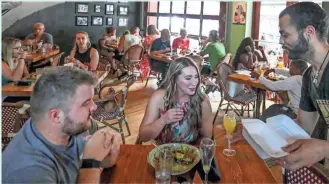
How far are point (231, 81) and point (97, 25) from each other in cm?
522

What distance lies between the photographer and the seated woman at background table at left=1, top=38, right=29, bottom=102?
9.95 ft

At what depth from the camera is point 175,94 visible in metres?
1.90

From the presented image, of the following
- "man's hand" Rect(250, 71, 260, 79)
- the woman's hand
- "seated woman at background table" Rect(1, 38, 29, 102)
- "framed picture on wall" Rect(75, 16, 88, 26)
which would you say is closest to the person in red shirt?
"man's hand" Rect(250, 71, 260, 79)

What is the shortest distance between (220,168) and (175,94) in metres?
0.62

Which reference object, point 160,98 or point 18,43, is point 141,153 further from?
point 18,43

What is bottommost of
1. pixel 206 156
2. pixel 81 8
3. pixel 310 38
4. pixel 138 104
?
pixel 138 104

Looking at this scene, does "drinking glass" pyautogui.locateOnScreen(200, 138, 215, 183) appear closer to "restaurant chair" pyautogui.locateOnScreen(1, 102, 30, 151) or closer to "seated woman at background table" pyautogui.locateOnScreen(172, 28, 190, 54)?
"restaurant chair" pyautogui.locateOnScreen(1, 102, 30, 151)

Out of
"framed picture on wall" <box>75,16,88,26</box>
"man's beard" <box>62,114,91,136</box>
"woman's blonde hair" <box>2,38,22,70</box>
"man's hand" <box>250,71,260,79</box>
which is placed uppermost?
"framed picture on wall" <box>75,16,88,26</box>

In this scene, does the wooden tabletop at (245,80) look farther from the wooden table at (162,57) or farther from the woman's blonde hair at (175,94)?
the woman's blonde hair at (175,94)

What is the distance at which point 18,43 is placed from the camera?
3.14 metres

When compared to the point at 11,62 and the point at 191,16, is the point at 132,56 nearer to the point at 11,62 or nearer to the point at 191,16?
the point at 191,16

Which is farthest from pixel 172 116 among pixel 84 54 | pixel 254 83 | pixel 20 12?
pixel 20 12

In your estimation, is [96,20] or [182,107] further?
[96,20]

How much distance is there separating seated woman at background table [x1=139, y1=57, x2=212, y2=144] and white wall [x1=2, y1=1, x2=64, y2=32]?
5.64 meters
